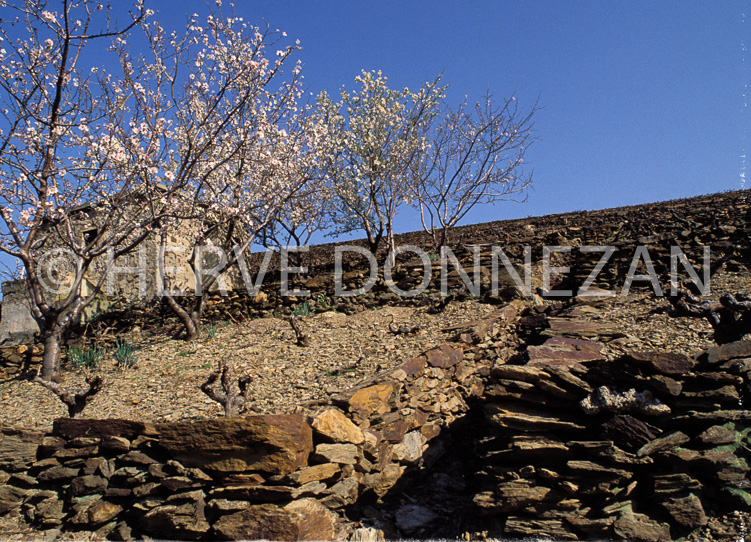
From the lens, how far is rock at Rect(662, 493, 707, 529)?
348 cm

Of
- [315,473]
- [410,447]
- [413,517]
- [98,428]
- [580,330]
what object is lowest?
[413,517]

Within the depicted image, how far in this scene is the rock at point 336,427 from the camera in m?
4.16

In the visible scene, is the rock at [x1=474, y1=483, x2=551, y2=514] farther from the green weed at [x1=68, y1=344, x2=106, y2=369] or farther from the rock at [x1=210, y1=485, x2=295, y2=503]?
the green weed at [x1=68, y1=344, x2=106, y2=369]

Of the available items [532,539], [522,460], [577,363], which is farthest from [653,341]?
[532,539]

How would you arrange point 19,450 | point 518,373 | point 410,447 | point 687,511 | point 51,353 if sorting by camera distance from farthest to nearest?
point 51,353 → point 410,447 → point 518,373 → point 19,450 → point 687,511

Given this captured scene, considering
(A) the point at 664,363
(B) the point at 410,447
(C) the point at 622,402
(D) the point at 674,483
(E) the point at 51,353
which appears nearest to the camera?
(D) the point at 674,483

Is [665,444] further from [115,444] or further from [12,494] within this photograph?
[12,494]

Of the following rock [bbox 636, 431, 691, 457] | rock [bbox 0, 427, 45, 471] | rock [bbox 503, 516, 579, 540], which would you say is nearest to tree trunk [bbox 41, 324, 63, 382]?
rock [bbox 0, 427, 45, 471]

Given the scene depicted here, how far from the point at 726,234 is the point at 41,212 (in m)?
12.3

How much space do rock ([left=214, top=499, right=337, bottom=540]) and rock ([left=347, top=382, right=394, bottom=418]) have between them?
1003 millimetres

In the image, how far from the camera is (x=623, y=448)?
3.94 m

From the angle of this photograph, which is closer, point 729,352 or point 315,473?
point 315,473

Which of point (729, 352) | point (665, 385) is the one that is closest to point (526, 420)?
point (665, 385)

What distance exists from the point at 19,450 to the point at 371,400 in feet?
11.3
